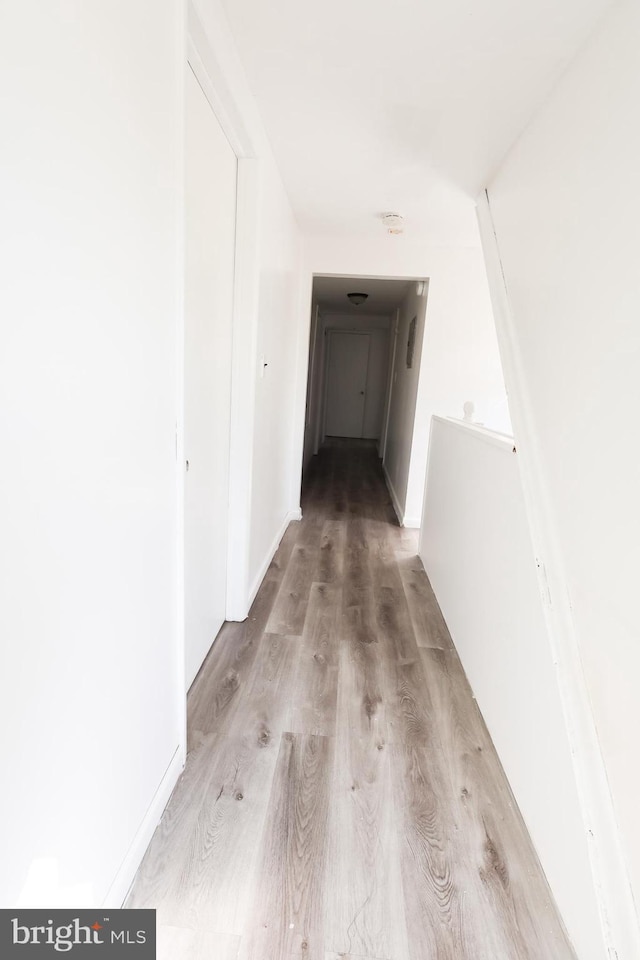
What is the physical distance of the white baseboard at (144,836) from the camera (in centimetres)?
100

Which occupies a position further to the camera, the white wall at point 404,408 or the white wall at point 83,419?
the white wall at point 404,408

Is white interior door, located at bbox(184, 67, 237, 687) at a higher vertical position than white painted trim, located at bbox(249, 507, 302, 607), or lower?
higher

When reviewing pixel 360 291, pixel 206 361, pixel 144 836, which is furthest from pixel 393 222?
pixel 144 836

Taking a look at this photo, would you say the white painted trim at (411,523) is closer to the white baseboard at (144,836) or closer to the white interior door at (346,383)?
the white baseboard at (144,836)

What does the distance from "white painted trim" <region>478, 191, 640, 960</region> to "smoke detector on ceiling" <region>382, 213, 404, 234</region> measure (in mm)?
1773

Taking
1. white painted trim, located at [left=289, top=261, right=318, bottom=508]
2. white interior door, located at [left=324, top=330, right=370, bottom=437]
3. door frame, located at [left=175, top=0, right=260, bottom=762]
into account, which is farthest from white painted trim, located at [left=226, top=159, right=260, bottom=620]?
white interior door, located at [left=324, top=330, right=370, bottom=437]

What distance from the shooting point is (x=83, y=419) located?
2.54ft

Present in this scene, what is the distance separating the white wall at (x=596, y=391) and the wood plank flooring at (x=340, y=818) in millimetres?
366

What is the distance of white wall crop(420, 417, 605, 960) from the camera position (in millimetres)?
1057

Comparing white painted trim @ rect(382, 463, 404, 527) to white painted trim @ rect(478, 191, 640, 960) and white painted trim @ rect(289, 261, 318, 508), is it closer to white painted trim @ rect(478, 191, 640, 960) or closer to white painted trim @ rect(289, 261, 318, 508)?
white painted trim @ rect(289, 261, 318, 508)

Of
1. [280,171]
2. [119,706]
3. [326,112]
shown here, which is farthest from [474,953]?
[280,171]

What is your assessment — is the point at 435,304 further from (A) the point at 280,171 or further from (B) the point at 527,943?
(B) the point at 527,943

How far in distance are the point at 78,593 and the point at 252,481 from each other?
1.50 meters

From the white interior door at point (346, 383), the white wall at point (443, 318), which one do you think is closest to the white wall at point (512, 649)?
the white wall at point (443, 318)
